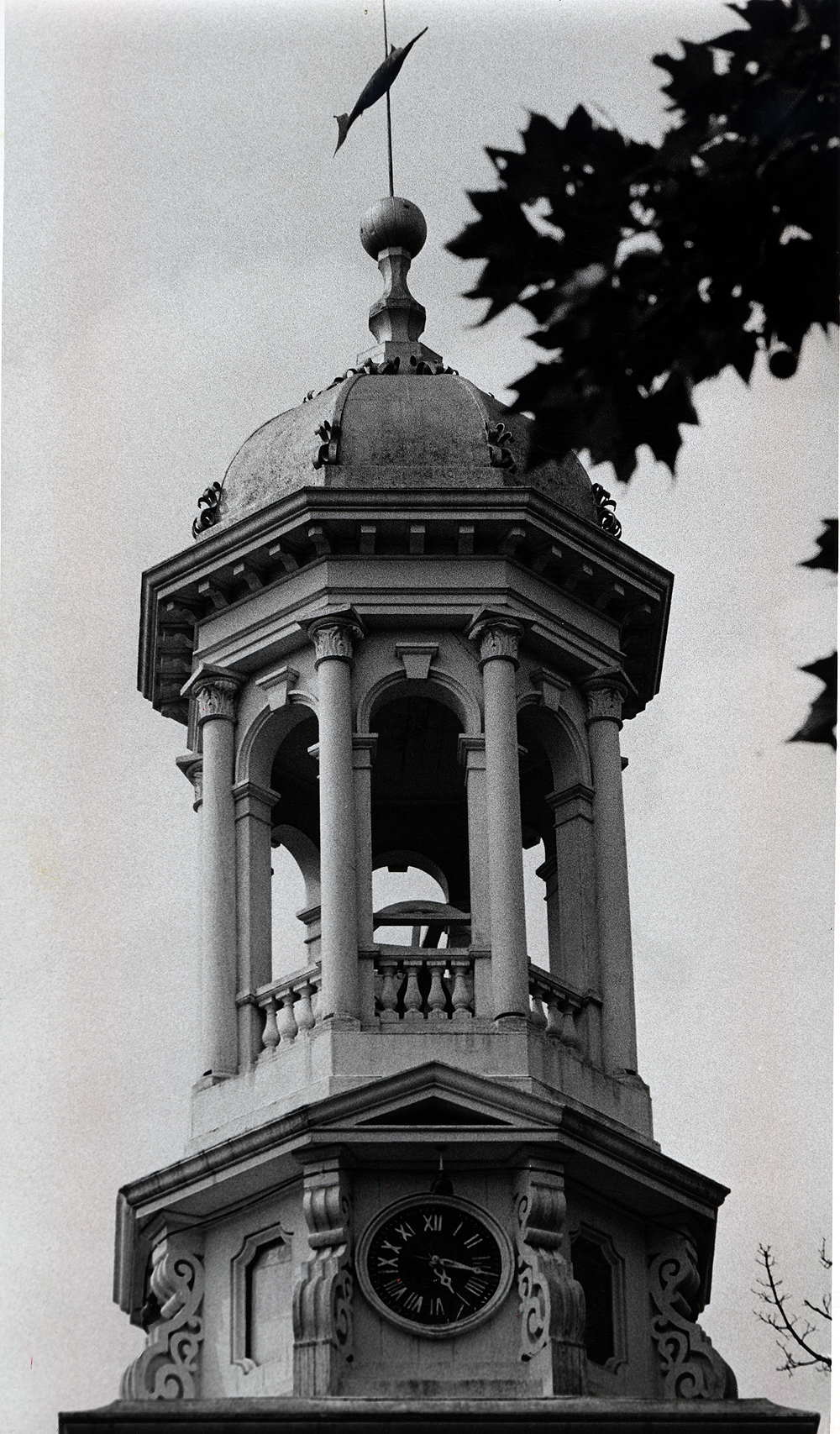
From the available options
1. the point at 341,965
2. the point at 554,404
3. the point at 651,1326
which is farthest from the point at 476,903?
the point at 554,404

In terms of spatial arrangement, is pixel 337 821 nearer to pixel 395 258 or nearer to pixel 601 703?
pixel 601 703

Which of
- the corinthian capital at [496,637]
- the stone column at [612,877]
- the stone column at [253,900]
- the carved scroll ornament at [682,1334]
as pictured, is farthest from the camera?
the corinthian capital at [496,637]

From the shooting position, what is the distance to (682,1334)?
32.9 metres

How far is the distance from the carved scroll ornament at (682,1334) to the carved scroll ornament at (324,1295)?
304cm

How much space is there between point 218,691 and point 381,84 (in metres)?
5.91

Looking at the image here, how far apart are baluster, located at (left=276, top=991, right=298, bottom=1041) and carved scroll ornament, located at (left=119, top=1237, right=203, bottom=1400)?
2060 mm

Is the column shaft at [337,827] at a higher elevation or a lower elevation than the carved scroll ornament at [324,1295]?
higher

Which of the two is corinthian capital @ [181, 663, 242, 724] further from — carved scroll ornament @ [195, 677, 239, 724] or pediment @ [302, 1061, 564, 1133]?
pediment @ [302, 1061, 564, 1133]

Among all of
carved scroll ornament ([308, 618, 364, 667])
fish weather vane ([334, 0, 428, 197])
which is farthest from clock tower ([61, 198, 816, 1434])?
fish weather vane ([334, 0, 428, 197])

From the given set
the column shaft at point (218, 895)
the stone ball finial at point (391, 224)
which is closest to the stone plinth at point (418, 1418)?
the column shaft at point (218, 895)

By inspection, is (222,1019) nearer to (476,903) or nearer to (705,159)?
(476,903)

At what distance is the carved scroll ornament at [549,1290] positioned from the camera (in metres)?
31.3

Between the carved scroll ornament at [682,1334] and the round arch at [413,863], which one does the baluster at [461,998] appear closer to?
the carved scroll ornament at [682,1334]

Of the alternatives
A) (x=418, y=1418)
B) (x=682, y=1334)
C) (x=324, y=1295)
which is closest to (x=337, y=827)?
(x=324, y=1295)
